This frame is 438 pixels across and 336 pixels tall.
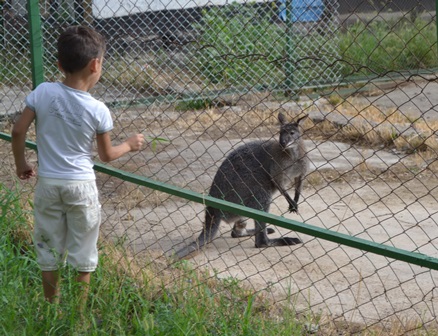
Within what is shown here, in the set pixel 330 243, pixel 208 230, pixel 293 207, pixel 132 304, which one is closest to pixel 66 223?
pixel 132 304

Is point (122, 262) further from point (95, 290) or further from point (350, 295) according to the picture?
point (350, 295)

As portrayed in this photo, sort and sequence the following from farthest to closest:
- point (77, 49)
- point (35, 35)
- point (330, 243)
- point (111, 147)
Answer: point (330, 243), point (35, 35), point (111, 147), point (77, 49)

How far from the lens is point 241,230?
5.49 metres

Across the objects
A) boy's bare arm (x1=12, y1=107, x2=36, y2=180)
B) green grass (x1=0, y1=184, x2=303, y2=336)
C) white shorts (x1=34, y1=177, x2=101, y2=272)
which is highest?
boy's bare arm (x1=12, y1=107, x2=36, y2=180)

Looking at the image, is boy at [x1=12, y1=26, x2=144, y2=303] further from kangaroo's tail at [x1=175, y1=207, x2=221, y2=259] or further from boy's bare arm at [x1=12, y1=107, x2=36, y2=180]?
kangaroo's tail at [x1=175, y1=207, x2=221, y2=259]

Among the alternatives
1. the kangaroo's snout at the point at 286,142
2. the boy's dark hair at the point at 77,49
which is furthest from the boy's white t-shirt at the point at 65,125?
the kangaroo's snout at the point at 286,142

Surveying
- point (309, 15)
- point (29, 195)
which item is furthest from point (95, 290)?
point (309, 15)

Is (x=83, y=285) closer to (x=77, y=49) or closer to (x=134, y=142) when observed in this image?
(x=134, y=142)

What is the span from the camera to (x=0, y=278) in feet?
11.8

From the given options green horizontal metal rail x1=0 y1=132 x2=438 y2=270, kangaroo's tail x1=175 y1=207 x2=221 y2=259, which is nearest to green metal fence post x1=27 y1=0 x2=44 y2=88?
green horizontal metal rail x1=0 y1=132 x2=438 y2=270

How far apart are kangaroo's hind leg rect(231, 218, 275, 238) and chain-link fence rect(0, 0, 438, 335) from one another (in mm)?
54

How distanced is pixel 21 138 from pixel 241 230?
255 cm

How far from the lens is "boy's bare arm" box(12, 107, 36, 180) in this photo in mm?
3164

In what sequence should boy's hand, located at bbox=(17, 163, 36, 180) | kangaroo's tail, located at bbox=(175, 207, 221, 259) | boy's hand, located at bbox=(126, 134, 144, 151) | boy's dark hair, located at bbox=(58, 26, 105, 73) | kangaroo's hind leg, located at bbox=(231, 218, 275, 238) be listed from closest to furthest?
boy's dark hair, located at bbox=(58, 26, 105, 73) < boy's hand, located at bbox=(126, 134, 144, 151) < boy's hand, located at bbox=(17, 163, 36, 180) < kangaroo's tail, located at bbox=(175, 207, 221, 259) < kangaroo's hind leg, located at bbox=(231, 218, 275, 238)
